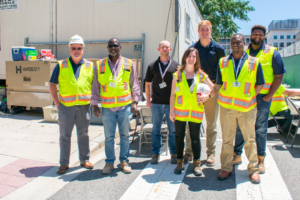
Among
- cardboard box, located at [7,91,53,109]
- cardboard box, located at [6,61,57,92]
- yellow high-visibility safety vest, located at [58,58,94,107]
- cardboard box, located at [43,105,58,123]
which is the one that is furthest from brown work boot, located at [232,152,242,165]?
cardboard box, located at [6,61,57,92]

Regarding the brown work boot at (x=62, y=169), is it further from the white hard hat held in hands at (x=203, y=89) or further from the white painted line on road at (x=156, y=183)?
the white hard hat held in hands at (x=203, y=89)

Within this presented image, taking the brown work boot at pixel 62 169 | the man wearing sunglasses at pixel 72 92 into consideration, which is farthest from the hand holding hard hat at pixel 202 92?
the brown work boot at pixel 62 169

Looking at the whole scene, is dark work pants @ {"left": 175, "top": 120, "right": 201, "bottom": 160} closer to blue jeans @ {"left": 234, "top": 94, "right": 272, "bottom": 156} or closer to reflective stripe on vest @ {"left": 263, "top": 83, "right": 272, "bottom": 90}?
blue jeans @ {"left": 234, "top": 94, "right": 272, "bottom": 156}

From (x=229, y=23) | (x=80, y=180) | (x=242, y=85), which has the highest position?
(x=229, y=23)

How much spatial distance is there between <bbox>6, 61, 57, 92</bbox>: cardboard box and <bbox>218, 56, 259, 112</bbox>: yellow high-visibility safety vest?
607cm

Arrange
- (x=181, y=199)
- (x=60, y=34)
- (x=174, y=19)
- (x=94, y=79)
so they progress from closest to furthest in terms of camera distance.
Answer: (x=181, y=199)
(x=94, y=79)
(x=174, y=19)
(x=60, y=34)

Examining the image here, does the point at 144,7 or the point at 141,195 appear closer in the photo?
the point at 141,195

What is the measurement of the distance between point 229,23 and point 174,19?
55.4 ft

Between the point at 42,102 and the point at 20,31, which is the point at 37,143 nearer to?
the point at 42,102

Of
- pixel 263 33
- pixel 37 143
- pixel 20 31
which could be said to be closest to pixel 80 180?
pixel 37 143

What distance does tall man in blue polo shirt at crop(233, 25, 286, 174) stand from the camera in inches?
152

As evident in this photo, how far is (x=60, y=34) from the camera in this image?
9180 millimetres

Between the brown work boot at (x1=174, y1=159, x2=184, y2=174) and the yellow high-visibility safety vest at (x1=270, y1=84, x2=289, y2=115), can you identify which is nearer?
the brown work boot at (x1=174, y1=159, x2=184, y2=174)

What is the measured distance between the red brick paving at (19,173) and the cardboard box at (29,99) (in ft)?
12.5
